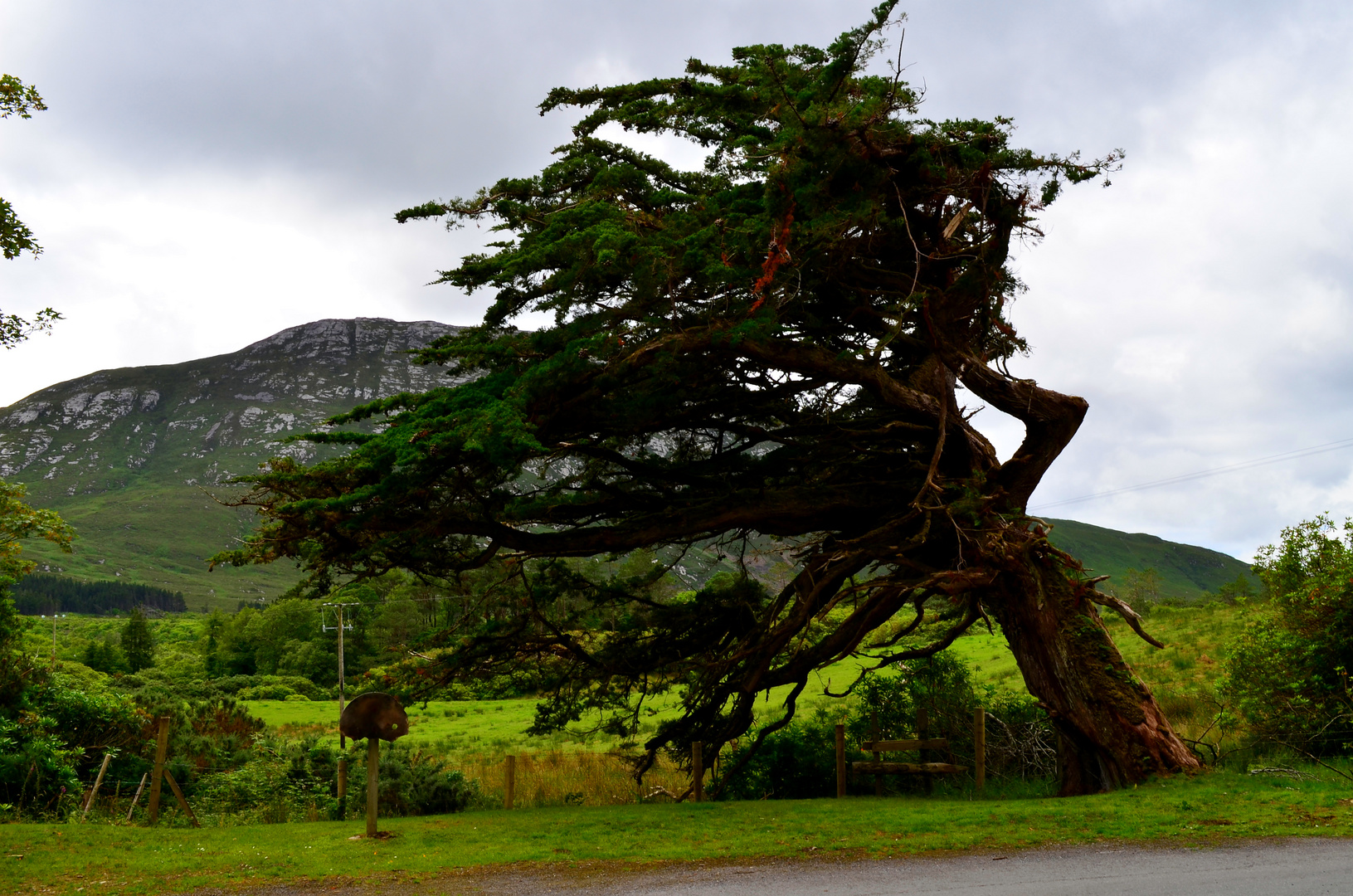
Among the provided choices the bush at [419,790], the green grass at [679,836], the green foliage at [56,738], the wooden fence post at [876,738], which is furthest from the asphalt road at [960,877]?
the green foliage at [56,738]

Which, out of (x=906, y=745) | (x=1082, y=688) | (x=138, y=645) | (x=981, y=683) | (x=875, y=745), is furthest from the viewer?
(x=138, y=645)

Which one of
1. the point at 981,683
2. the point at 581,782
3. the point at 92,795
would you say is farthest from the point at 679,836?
the point at 92,795

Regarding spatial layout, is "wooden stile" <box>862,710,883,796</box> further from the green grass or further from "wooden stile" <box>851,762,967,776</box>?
the green grass

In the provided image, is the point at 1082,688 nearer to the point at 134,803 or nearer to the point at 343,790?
the point at 343,790

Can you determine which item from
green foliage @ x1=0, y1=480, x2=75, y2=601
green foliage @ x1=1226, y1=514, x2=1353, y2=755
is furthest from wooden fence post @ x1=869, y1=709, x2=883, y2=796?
green foliage @ x1=0, y1=480, x2=75, y2=601

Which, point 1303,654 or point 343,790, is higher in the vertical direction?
point 1303,654

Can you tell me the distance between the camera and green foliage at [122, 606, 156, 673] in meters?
58.6

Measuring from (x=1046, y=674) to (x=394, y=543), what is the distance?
941 cm

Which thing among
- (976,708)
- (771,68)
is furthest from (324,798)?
(771,68)

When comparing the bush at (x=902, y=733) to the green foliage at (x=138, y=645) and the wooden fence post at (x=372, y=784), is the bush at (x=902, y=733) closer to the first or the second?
the wooden fence post at (x=372, y=784)

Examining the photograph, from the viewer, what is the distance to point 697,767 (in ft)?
54.2

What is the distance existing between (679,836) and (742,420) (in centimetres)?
625

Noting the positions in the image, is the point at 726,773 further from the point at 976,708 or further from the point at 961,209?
the point at 961,209

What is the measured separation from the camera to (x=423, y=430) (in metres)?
10.5
